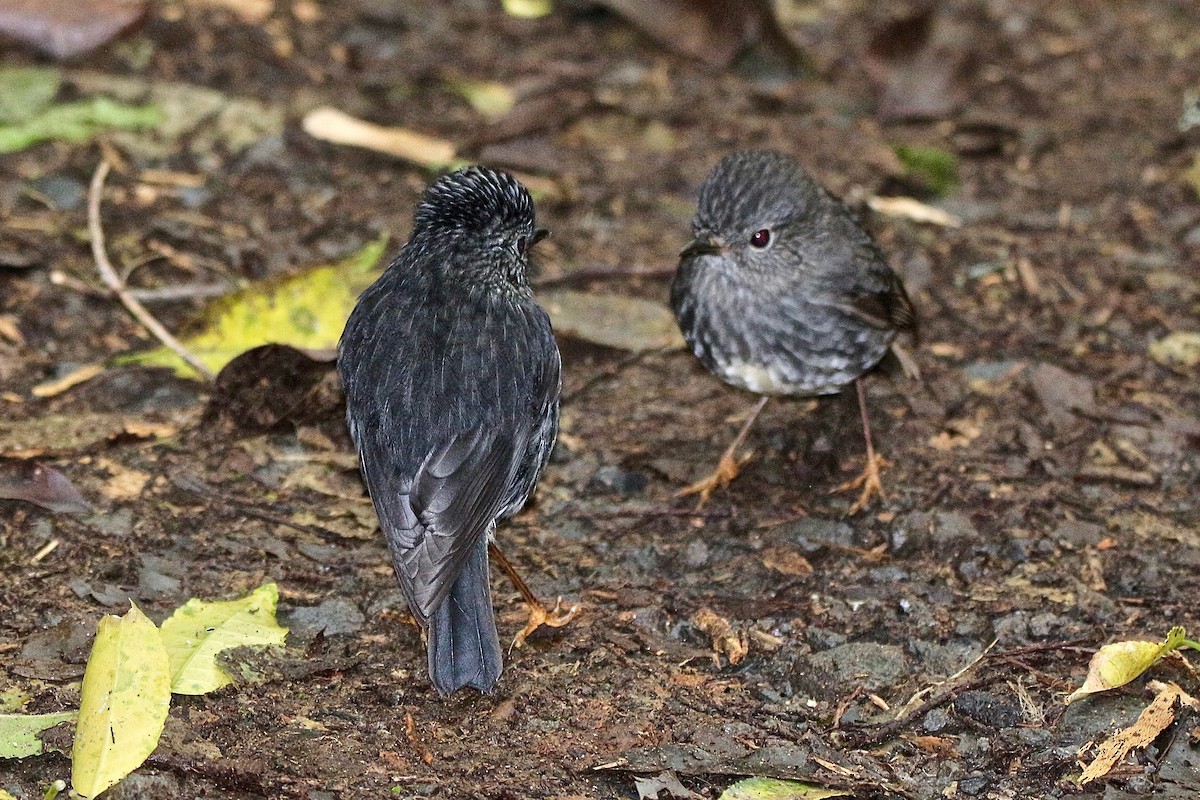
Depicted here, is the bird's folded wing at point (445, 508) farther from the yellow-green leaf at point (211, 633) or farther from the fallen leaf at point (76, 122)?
the fallen leaf at point (76, 122)

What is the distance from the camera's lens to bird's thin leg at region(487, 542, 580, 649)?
4773mm

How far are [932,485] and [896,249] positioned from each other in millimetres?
1897

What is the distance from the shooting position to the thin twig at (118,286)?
5.92 m

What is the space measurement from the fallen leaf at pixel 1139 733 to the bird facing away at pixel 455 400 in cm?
167

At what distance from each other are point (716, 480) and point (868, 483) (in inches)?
22.8

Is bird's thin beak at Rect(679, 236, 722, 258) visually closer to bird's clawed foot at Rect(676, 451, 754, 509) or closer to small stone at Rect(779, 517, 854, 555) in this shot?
bird's clawed foot at Rect(676, 451, 754, 509)

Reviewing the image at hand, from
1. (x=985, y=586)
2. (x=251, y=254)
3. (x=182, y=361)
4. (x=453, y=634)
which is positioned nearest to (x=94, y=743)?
(x=453, y=634)

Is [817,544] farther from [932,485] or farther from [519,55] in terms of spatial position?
[519,55]

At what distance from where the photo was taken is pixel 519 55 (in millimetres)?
8602

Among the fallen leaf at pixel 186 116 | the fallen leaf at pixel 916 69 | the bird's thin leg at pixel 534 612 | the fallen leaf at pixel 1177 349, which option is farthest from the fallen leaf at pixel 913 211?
the bird's thin leg at pixel 534 612

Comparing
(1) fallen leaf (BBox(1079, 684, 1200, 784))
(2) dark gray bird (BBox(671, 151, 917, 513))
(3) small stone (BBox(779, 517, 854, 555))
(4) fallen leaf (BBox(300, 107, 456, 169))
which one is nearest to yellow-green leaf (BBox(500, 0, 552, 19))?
(4) fallen leaf (BBox(300, 107, 456, 169))

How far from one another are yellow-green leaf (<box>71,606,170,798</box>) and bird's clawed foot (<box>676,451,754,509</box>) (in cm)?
236

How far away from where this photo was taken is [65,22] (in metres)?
7.51

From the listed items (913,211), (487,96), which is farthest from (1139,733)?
(487,96)
